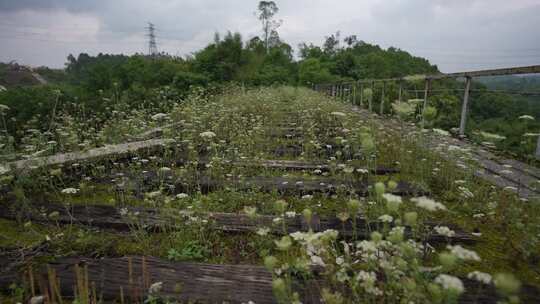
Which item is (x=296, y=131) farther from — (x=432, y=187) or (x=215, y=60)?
(x=215, y=60)

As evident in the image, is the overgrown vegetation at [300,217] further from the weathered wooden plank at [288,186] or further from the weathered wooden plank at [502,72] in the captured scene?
the weathered wooden plank at [502,72]

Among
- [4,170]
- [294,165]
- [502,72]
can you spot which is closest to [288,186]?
[294,165]

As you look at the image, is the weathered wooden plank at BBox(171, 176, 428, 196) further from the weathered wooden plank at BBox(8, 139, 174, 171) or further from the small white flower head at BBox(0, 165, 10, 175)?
the small white flower head at BBox(0, 165, 10, 175)

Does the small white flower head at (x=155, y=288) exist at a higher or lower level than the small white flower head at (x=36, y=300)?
higher

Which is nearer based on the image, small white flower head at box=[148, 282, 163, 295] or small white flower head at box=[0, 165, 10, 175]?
small white flower head at box=[148, 282, 163, 295]

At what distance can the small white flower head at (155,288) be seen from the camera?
1671 mm

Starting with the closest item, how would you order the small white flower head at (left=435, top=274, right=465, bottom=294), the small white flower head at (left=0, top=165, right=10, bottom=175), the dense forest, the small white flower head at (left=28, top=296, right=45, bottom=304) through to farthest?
the small white flower head at (left=435, top=274, right=465, bottom=294) < the small white flower head at (left=28, top=296, right=45, bottom=304) < the small white flower head at (left=0, top=165, right=10, bottom=175) < the dense forest

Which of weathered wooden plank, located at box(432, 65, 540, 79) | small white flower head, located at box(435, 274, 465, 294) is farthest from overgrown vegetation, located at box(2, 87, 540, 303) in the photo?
weathered wooden plank, located at box(432, 65, 540, 79)

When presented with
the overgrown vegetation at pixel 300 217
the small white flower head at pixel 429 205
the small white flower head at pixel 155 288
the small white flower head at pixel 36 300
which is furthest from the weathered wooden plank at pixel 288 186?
the small white flower head at pixel 429 205

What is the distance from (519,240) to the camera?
2316 mm

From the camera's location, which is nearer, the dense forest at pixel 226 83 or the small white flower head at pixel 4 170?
the small white flower head at pixel 4 170

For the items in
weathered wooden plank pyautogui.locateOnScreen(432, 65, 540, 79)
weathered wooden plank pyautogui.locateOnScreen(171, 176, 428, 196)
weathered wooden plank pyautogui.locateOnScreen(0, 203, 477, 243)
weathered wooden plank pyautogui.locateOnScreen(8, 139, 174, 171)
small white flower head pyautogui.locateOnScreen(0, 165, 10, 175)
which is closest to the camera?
weathered wooden plank pyautogui.locateOnScreen(0, 203, 477, 243)

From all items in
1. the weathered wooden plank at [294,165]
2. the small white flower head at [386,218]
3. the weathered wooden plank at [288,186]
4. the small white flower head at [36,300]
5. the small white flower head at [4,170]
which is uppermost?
the small white flower head at [386,218]

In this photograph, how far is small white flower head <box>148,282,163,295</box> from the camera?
1.67m
